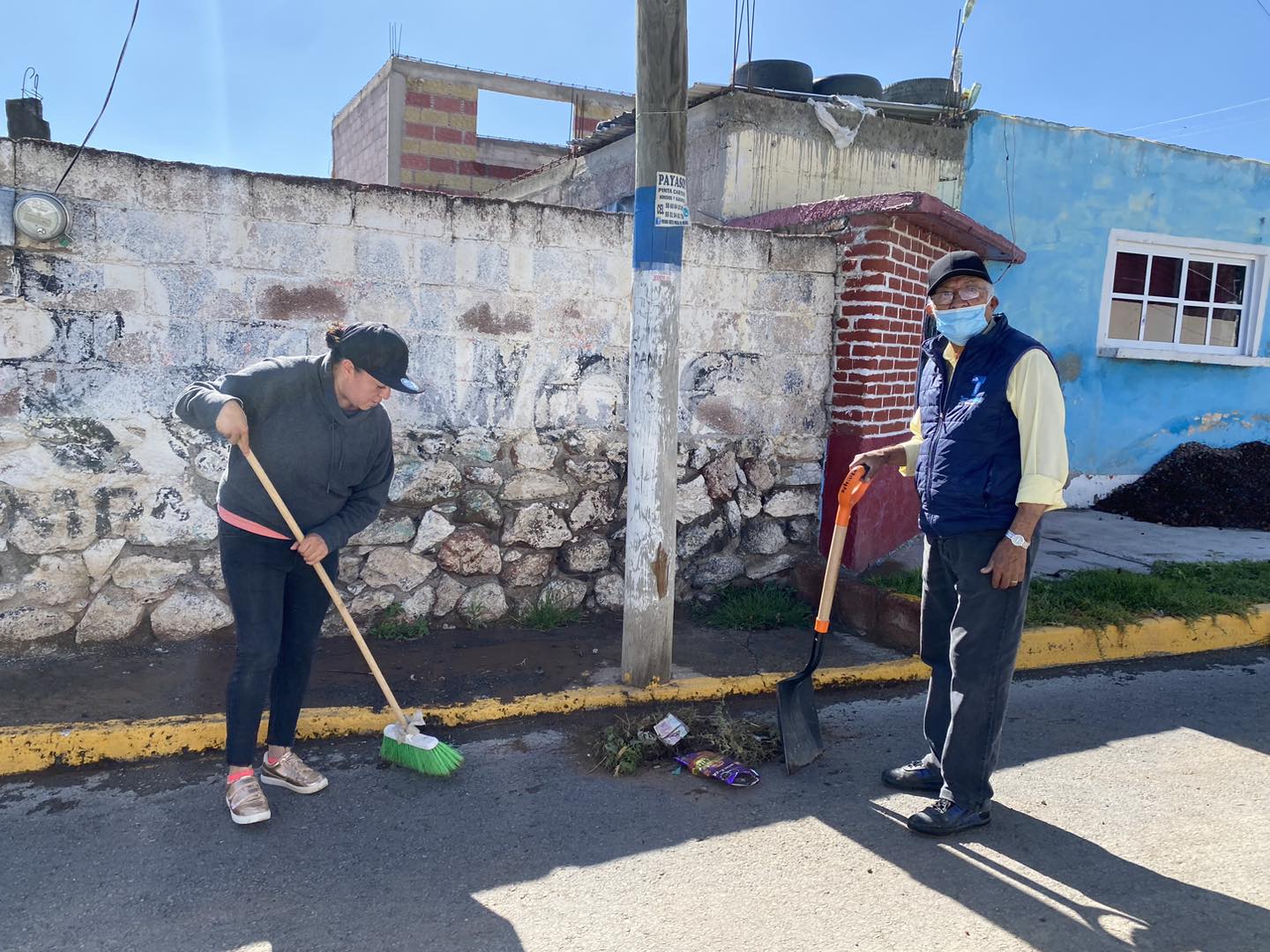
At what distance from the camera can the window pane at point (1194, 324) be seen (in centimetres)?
938

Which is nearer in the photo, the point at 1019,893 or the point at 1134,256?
the point at 1019,893

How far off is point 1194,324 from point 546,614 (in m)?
7.94

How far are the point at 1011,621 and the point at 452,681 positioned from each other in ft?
8.63

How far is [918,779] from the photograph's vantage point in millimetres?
3625

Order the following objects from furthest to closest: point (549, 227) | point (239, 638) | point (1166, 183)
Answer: point (1166, 183) < point (549, 227) < point (239, 638)

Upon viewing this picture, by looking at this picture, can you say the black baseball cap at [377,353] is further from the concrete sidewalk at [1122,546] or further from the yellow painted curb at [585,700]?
the concrete sidewalk at [1122,546]

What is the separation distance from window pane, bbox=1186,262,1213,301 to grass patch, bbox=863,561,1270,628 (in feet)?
14.1

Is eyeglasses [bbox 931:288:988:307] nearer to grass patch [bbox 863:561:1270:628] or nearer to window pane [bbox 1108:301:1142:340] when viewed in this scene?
grass patch [bbox 863:561:1270:628]

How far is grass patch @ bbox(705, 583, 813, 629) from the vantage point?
5.53 m

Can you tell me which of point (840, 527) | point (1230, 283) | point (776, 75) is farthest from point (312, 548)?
point (1230, 283)

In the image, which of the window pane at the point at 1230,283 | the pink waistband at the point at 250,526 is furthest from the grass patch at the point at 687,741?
the window pane at the point at 1230,283

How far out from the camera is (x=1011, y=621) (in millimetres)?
3266

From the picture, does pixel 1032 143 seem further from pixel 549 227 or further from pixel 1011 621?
pixel 1011 621

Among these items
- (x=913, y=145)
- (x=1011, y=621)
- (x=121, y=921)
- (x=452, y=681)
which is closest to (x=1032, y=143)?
(x=913, y=145)
